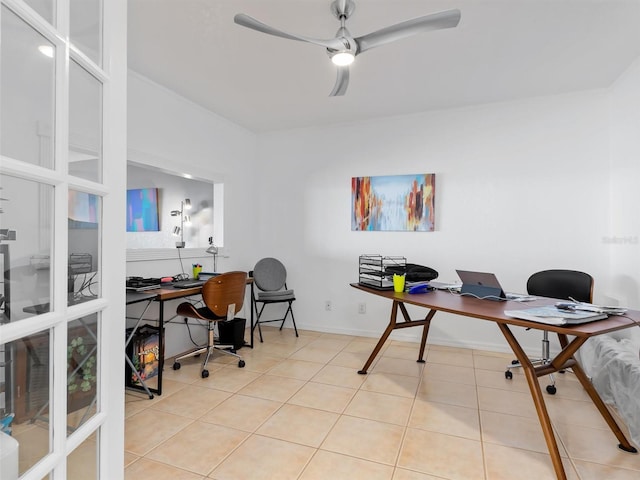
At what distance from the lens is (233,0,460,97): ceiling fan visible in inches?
70.5

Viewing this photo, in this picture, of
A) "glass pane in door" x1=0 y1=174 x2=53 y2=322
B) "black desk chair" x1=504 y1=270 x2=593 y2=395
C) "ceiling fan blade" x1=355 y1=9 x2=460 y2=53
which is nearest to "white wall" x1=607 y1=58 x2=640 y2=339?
"black desk chair" x1=504 y1=270 x2=593 y2=395

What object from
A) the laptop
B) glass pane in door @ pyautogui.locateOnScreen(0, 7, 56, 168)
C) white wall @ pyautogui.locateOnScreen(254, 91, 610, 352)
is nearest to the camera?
glass pane in door @ pyautogui.locateOnScreen(0, 7, 56, 168)

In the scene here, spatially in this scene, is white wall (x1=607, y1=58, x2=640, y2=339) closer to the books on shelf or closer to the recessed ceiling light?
the books on shelf

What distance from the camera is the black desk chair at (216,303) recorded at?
297cm

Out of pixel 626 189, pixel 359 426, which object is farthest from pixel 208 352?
pixel 626 189

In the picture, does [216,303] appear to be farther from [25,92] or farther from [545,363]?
[545,363]

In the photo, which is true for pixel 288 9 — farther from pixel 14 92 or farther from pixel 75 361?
pixel 75 361

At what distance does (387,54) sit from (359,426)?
8.58 feet

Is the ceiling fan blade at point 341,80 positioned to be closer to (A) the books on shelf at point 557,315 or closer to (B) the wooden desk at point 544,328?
(B) the wooden desk at point 544,328

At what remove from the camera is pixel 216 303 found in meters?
3.02

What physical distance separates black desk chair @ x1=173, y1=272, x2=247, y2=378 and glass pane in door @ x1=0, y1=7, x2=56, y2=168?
88.4 inches

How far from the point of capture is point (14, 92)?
743mm

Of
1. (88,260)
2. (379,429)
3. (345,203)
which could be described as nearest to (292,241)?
(345,203)

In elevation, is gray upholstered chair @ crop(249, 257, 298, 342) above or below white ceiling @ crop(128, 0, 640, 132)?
below
